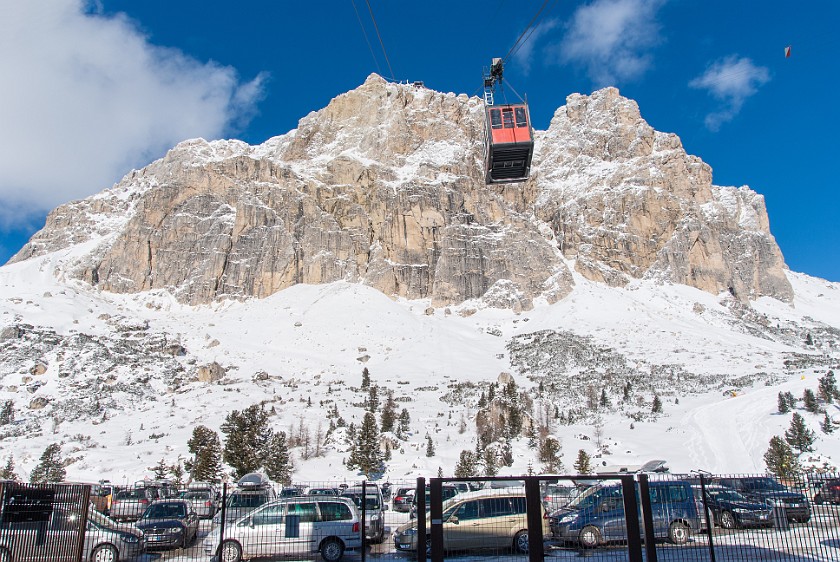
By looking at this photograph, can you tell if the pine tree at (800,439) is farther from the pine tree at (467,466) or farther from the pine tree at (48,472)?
the pine tree at (48,472)

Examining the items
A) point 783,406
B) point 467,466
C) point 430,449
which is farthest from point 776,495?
point 783,406

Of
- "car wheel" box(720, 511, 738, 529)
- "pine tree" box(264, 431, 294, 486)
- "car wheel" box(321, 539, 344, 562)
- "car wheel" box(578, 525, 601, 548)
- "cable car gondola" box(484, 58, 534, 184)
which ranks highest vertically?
"cable car gondola" box(484, 58, 534, 184)

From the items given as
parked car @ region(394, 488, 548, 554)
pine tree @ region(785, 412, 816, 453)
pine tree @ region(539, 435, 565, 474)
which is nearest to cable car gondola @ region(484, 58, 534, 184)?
parked car @ region(394, 488, 548, 554)

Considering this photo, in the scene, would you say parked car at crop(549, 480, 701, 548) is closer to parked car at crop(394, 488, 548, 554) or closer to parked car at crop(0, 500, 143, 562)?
parked car at crop(394, 488, 548, 554)

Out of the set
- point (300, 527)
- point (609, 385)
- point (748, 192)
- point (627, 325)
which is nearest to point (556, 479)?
point (300, 527)

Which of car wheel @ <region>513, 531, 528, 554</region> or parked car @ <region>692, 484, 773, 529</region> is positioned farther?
parked car @ <region>692, 484, 773, 529</region>

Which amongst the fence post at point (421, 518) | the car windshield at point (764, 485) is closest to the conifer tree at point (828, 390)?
the car windshield at point (764, 485)

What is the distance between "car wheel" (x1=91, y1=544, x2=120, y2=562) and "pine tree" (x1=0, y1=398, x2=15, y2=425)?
59.5 meters

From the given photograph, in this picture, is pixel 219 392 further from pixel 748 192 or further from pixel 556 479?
pixel 748 192

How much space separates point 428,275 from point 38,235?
10578 centimetres

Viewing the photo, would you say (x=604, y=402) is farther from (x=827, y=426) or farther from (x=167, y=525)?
(x=167, y=525)

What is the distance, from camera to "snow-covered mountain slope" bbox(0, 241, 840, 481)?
4575cm

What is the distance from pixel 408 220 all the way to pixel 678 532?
131m

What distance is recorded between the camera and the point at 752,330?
110 m
